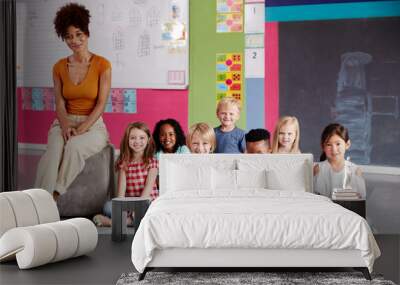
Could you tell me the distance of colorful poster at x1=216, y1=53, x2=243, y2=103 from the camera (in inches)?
309

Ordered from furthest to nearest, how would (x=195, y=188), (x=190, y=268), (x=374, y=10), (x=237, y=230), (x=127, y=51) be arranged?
(x=127, y=51) < (x=374, y=10) < (x=195, y=188) < (x=190, y=268) < (x=237, y=230)

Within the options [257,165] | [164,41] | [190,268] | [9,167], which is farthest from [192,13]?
[190,268]

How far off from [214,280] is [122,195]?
2.98 metres

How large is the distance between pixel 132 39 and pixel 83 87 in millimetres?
778

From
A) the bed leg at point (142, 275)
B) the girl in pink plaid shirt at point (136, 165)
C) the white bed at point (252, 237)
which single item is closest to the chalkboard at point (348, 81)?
the girl in pink plaid shirt at point (136, 165)

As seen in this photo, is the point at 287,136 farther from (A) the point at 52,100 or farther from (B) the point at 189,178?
(A) the point at 52,100

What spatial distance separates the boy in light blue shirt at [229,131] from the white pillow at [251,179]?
38.4 inches

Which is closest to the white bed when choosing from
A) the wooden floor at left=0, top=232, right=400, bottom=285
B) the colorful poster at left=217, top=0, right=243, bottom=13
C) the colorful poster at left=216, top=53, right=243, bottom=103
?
the wooden floor at left=0, top=232, right=400, bottom=285

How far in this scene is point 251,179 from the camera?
682cm

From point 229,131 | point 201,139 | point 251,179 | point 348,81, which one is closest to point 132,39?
point 201,139

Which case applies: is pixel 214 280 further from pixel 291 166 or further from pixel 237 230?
pixel 291 166

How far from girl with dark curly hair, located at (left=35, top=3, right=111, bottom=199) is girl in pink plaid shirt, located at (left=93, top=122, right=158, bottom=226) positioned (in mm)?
303

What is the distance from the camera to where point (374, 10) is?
758 cm

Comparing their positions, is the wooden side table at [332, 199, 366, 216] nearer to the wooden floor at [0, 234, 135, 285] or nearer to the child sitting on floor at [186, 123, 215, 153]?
the child sitting on floor at [186, 123, 215, 153]
